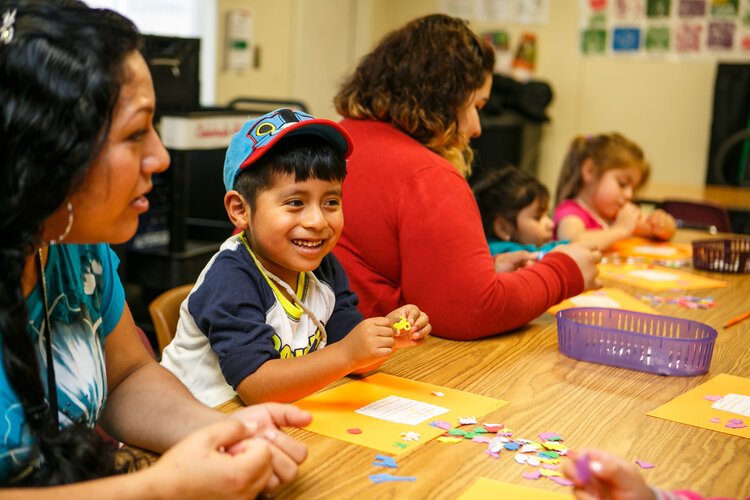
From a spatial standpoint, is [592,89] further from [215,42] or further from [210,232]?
[210,232]

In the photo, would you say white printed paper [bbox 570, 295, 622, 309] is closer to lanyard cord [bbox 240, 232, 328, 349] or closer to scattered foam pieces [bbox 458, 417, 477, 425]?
lanyard cord [bbox 240, 232, 328, 349]

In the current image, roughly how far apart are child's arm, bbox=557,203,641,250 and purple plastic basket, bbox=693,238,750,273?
344mm

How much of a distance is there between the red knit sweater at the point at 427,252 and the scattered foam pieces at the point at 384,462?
2.16 ft

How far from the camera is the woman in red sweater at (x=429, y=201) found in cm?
172

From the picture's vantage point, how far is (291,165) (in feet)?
4.68

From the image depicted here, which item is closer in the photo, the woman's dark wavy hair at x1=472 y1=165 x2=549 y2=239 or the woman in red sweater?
the woman in red sweater

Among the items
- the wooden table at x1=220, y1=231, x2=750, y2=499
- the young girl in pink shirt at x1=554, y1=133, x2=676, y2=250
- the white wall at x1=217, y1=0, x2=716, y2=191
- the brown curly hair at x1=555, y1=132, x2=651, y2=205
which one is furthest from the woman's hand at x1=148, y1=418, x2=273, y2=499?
the white wall at x1=217, y1=0, x2=716, y2=191

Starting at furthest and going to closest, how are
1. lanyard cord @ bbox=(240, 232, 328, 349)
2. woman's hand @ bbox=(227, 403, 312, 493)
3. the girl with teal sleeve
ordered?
the girl with teal sleeve < lanyard cord @ bbox=(240, 232, 328, 349) < woman's hand @ bbox=(227, 403, 312, 493)

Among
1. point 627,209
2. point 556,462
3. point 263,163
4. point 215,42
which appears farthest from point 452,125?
point 215,42

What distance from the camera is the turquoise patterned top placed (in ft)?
3.01

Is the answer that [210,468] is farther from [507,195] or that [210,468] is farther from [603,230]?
[603,230]

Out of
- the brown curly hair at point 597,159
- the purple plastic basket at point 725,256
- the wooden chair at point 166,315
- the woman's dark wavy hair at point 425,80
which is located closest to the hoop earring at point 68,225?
the wooden chair at point 166,315

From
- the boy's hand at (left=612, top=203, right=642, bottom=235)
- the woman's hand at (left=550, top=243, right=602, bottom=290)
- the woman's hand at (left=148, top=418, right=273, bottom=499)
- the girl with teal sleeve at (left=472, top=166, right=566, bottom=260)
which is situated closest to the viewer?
the woman's hand at (left=148, top=418, right=273, bottom=499)

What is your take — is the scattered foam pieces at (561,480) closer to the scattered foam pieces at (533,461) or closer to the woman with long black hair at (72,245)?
the scattered foam pieces at (533,461)
